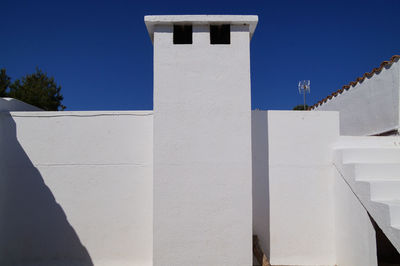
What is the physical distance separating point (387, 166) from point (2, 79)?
15564mm

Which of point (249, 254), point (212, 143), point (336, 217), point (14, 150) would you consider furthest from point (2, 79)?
point (336, 217)

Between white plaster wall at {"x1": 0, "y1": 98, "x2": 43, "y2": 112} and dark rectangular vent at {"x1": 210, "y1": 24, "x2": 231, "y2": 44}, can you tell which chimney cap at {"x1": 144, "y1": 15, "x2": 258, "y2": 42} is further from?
white plaster wall at {"x1": 0, "y1": 98, "x2": 43, "y2": 112}

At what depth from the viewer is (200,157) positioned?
3.81 m

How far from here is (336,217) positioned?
14.4 ft

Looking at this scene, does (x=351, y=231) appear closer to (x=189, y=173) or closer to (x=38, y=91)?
(x=189, y=173)

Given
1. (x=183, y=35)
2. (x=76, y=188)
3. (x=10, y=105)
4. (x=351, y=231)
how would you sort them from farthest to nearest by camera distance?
(x=10, y=105), (x=76, y=188), (x=183, y=35), (x=351, y=231)

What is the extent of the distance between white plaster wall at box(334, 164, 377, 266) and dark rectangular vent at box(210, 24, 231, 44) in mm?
3117

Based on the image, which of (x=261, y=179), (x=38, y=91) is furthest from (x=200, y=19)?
(x=38, y=91)

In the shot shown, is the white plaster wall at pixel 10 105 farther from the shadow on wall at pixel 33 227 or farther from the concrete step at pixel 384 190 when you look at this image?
the concrete step at pixel 384 190

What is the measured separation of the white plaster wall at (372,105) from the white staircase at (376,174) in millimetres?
848

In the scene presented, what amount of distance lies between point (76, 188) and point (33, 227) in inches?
42.7

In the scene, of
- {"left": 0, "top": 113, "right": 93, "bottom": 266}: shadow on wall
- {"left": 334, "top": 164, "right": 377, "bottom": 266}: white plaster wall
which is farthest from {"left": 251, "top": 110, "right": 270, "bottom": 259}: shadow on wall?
{"left": 0, "top": 113, "right": 93, "bottom": 266}: shadow on wall

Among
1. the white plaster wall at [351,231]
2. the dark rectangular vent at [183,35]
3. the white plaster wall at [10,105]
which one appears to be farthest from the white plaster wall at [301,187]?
the white plaster wall at [10,105]

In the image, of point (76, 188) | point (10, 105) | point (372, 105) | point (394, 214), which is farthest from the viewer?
point (372, 105)
